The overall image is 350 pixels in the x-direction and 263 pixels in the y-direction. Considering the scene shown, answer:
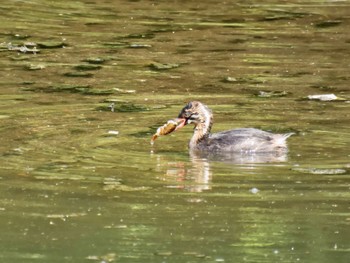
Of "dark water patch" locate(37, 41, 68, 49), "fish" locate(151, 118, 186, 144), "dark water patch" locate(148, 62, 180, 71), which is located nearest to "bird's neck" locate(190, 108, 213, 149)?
"fish" locate(151, 118, 186, 144)

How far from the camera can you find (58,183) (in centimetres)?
1004

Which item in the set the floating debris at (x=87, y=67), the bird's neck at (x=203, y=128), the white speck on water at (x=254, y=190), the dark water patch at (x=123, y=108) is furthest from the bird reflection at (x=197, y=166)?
the floating debris at (x=87, y=67)

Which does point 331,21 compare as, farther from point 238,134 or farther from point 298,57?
point 238,134

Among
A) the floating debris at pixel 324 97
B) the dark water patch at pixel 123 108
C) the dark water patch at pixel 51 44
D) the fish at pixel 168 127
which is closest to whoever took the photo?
the fish at pixel 168 127

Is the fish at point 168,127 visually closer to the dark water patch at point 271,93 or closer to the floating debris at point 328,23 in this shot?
the dark water patch at point 271,93

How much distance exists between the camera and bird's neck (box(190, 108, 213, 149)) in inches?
491

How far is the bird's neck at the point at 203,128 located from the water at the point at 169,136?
0.70 feet

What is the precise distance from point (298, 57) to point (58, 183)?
338 inches

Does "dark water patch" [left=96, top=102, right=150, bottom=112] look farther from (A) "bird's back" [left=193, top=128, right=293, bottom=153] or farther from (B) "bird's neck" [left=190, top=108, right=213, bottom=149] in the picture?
(A) "bird's back" [left=193, top=128, right=293, bottom=153]

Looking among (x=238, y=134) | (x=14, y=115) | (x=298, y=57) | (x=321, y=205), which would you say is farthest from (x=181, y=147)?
(x=298, y=57)


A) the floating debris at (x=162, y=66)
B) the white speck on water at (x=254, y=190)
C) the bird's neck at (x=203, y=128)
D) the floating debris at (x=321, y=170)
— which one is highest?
the white speck on water at (x=254, y=190)

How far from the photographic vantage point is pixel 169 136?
13281 mm

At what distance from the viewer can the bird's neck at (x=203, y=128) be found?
12.5 m

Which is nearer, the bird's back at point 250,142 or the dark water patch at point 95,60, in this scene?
the bird's back at point 250,142
